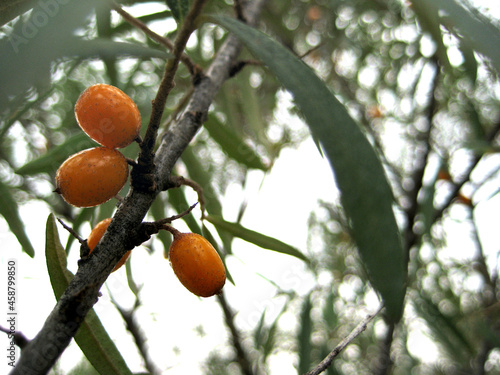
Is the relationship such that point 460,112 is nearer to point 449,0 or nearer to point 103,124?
point 449,0

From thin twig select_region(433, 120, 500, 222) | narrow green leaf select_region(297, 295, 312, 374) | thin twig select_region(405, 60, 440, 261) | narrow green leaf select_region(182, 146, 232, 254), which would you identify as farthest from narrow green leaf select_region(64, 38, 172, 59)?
thin twig select_region(433, 120, 500, 222)

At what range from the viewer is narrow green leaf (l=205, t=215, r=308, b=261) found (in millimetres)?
689

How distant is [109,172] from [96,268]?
120 millimetres

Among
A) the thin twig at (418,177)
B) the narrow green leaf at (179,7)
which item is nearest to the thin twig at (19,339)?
the narrow green leaf at (179,7)

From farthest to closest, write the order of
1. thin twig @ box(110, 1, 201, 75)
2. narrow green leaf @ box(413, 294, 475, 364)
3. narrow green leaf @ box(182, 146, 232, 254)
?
narrow green leaf @ box(413, 294, 475, 364) → narrow green leaf @ box(182, 146, 232, 254) → thin twig @ box(110, 1, 201, 75)

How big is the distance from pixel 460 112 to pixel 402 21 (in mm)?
588

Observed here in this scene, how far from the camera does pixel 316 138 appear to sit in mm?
287

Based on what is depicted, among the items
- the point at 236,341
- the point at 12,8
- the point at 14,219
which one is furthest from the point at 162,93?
the point at 236,341

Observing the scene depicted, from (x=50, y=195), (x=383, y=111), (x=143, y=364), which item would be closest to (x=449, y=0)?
(x=50, y=195)

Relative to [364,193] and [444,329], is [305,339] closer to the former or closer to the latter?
[444,329]

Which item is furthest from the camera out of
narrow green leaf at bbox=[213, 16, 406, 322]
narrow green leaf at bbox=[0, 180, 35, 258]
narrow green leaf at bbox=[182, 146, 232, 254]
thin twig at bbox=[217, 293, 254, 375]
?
thin twig at bbox=[217, 293, 254, 375]

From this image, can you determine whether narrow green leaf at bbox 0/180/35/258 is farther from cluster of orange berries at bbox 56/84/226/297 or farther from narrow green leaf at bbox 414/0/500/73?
narrow green leaf at bbox 414/0/500/73

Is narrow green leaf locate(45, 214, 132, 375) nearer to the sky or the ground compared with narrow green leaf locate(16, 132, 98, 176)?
nearer to the ground

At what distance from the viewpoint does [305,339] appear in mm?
1082
